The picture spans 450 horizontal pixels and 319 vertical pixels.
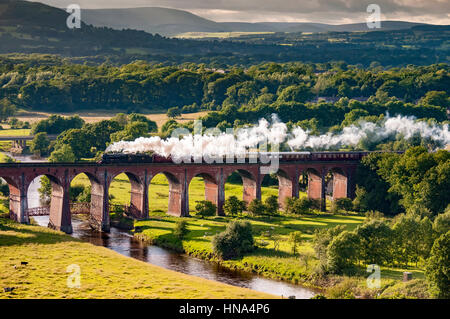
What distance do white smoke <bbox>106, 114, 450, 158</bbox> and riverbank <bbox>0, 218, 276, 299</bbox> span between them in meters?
29.7

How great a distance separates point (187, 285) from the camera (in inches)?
3310

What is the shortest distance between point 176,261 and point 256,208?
1036 inches

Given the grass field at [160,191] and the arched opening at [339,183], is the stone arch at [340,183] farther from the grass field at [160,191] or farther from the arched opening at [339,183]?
the grass field at [160,191]

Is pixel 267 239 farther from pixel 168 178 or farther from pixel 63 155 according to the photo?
pixel 63 155

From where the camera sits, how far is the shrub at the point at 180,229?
11056cm

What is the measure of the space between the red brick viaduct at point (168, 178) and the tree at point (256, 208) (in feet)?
19.3

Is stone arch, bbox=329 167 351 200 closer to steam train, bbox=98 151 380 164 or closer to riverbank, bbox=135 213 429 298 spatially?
steam train, bbox=98 151 380 164

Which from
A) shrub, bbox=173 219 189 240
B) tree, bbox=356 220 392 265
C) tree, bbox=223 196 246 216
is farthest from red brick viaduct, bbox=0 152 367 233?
tree, bbox=356 220 392 265

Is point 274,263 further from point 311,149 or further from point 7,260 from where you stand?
point 311,149

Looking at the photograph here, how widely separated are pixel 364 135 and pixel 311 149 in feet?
49.4

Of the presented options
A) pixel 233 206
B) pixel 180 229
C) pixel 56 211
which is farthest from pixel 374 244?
pixel 56 211

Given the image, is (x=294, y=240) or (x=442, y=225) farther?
(x=294, y=240)

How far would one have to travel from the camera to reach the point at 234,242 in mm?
101500
